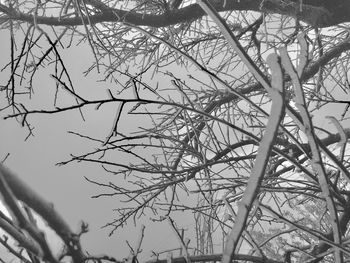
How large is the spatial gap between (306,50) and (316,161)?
205mm

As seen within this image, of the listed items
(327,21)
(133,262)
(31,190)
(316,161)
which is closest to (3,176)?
(31,190)

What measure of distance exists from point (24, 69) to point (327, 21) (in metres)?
3.43

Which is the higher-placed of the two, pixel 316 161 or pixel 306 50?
pixel 306 50

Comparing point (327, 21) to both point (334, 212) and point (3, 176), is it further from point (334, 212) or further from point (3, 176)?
point (3, 176)

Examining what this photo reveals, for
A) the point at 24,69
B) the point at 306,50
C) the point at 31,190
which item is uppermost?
the point at 24,69

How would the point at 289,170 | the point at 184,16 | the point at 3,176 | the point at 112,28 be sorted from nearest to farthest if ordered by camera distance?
the point at 3,176 → the point at 289,170 → the point at 184,16 → the point at 112,28

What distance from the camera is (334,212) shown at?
2.68 feet

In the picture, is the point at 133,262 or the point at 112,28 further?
the point at 112,28

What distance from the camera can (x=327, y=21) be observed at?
5098 mm

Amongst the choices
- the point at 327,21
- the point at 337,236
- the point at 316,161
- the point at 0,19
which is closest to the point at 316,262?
the point at 337,236

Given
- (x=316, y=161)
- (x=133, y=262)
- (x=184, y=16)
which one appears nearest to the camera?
(x=133, y=262)

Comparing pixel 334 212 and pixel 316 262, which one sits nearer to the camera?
pixel 334 212

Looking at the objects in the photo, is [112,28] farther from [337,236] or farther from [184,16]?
[337,236]

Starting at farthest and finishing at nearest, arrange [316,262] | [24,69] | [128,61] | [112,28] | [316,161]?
[128,61] → [112,28] → [24,69] → [316,262] → [316,161]
